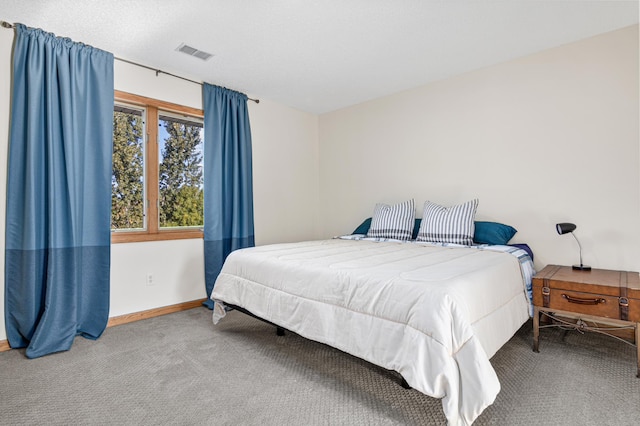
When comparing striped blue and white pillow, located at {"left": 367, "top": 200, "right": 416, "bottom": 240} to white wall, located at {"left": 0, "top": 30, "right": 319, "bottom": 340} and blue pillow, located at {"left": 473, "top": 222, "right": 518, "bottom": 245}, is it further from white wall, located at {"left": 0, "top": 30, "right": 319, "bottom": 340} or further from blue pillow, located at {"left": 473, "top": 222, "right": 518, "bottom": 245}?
white wall, located at {"left": 0, "top": 30, "right": 319, "bottom": 340}

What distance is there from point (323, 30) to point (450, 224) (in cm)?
191

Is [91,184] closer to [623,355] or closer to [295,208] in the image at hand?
[295,208]

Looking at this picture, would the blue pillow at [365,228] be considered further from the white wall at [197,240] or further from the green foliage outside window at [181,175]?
the green foliage outside window at [181,175]

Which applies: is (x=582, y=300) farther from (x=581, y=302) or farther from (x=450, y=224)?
(x=450, y=224)

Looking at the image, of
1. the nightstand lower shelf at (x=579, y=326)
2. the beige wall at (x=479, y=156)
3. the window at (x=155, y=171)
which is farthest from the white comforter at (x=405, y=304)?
the window at (x=155, y=171)

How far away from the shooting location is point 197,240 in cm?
344

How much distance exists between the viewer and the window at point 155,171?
3.02 metres

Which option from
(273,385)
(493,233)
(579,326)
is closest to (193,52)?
(273,385)

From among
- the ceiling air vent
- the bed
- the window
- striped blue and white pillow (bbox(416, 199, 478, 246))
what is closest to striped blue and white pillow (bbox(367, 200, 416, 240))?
striped blue and white pillow (bbox(416, 199, 478, 246))

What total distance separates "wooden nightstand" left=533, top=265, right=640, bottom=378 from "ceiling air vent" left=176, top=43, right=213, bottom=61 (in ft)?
10.2

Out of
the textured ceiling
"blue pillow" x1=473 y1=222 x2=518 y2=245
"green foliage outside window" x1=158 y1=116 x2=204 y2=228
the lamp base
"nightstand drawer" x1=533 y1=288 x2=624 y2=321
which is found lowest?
"nightstand drawer" x1=533 y1=288 x2=624 y2=321

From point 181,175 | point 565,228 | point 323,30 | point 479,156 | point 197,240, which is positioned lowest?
point 197,240

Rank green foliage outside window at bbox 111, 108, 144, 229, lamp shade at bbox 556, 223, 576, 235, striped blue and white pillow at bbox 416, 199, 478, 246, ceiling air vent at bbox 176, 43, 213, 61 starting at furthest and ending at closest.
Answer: green foliage outside window at bbox 111, 108, 144, 229 → striped blue and white pillow at bbox 416, 199, 478, 246 → ceiling air vent at bbox 176, 43, 213, 61 → lamp shade at bbox 556, 223, 576, 235

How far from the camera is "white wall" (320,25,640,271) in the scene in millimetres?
2490
